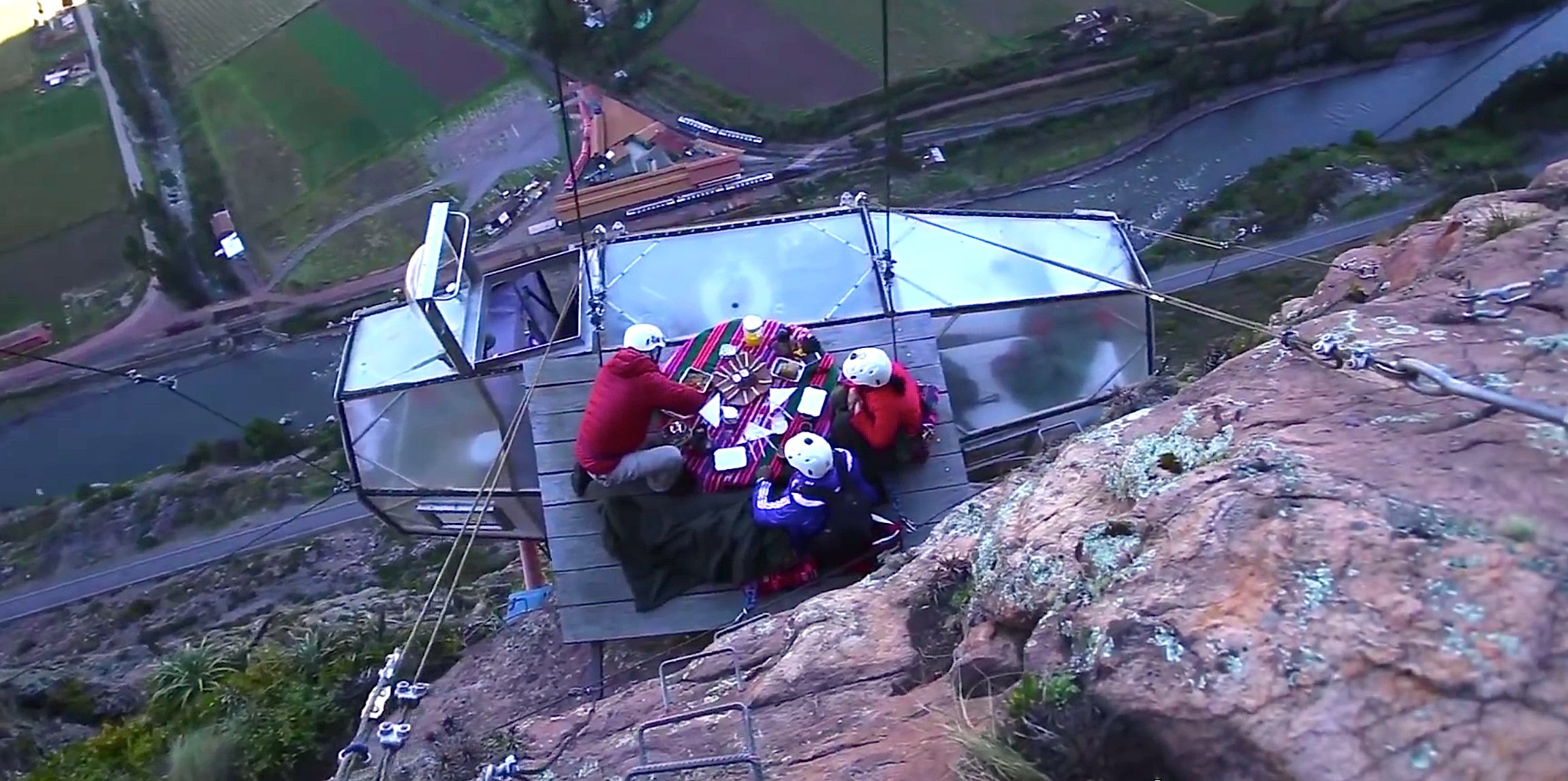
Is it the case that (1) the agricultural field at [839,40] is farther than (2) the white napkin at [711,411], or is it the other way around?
(1) the agricultural field at [839,40]

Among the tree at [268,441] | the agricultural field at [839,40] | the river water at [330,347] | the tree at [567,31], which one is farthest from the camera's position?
the tree at [567,31]

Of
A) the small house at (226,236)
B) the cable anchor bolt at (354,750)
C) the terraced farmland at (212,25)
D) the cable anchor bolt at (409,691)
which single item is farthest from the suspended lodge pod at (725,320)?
the terraced farmland at (212,25)

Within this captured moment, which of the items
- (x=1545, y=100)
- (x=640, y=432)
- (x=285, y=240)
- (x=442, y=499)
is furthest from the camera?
(x=285, y=240)

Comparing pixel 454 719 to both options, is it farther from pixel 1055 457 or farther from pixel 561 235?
pixel 561 235

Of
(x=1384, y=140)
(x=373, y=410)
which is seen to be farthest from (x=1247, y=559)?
(x=1384, y=140)

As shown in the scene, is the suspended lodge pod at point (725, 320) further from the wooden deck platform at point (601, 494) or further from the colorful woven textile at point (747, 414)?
the colorful woven textile at point (747, 414)

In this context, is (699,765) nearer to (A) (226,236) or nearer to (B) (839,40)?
(A) (226,236)
